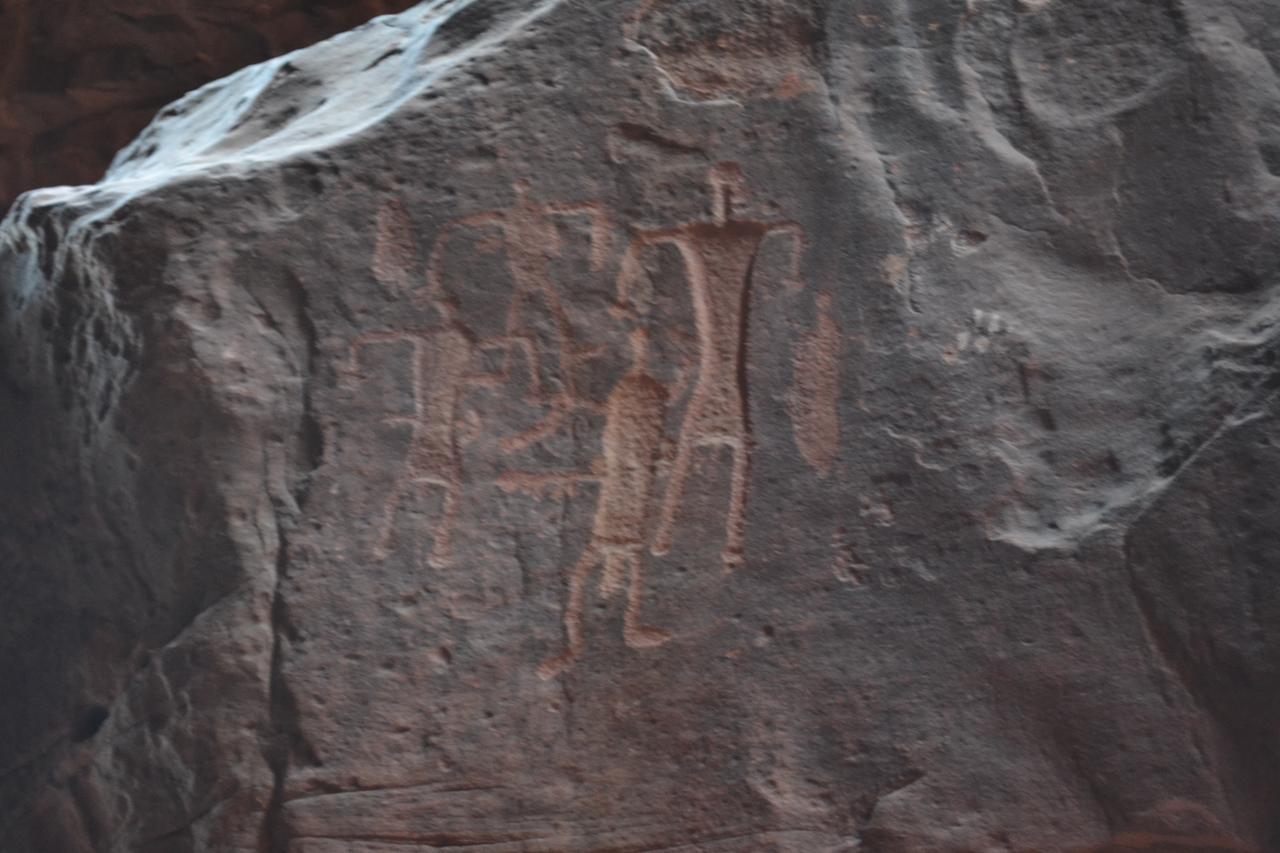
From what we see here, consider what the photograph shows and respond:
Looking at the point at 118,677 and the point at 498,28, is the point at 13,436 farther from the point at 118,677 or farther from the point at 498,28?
the point at 498,28

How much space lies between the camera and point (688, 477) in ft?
7.32

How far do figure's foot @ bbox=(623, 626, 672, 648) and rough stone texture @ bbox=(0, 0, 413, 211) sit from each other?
2773mm

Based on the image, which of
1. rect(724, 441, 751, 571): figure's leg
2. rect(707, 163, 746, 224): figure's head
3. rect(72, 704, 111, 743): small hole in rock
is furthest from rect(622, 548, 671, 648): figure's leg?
rect(72, 704, 111, 743): small hole in rock

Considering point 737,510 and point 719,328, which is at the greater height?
point 719,328

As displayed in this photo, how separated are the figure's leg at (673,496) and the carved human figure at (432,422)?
27 cm

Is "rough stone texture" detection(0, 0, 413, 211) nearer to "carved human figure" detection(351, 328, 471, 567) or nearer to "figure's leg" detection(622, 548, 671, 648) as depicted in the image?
"carved human figure" detection(351, 328, 471, 567)

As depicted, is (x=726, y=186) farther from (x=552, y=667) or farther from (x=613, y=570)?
(x=552, y=667)

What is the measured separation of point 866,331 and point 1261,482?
53cm

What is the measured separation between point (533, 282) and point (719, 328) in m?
0.25

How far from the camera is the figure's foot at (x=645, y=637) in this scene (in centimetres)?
220

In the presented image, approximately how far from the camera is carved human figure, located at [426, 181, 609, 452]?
7.29ft

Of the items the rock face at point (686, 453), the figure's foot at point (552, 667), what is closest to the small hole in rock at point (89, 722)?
the rock face at point (686, 453)

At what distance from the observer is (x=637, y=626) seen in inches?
86.7

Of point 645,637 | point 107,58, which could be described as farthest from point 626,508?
point 107,58
